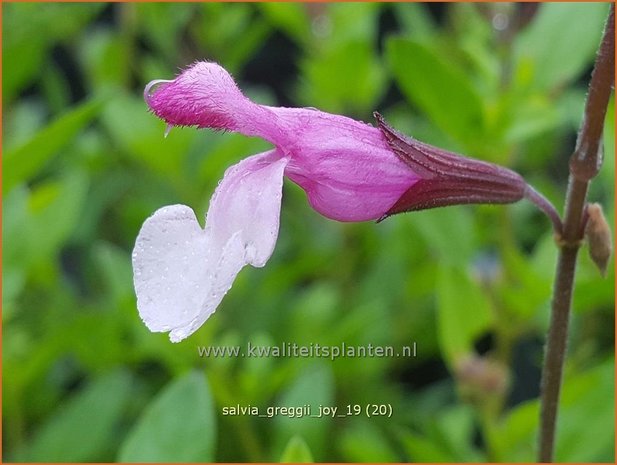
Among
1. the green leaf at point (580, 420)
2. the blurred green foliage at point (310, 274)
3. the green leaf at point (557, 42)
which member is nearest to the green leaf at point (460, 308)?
the blurred green foliage at point (310, 274)

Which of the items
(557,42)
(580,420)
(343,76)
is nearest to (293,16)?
(343,76)

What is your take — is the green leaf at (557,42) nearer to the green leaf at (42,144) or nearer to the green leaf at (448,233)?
the green leaf at (448,233)

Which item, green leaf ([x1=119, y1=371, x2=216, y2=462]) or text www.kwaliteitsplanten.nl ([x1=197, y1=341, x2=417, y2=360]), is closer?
green leaf ([x1=119, y1=371, x2=216, y2=462])

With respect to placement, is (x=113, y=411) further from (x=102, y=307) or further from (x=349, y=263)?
(x=349, y=263)

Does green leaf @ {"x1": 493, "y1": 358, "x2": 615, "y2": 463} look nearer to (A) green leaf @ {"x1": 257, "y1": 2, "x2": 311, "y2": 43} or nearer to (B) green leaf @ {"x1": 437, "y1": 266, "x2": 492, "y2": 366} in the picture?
(B) green leaf @ {"x1": 437, "y1": 266, "x2": 492, "y2": 366}

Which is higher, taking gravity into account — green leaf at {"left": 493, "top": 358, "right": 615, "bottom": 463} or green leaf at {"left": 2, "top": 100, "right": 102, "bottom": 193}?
green leaf at {"left": 2, "top": 100, "right": 102, "bottom": 193}

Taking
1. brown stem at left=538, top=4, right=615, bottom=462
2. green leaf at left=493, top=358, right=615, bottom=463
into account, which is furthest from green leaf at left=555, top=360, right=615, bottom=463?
brown stem at left=538, top=4, right=615, bottom=462

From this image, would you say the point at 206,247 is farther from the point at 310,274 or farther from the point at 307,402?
the point at 310,274
